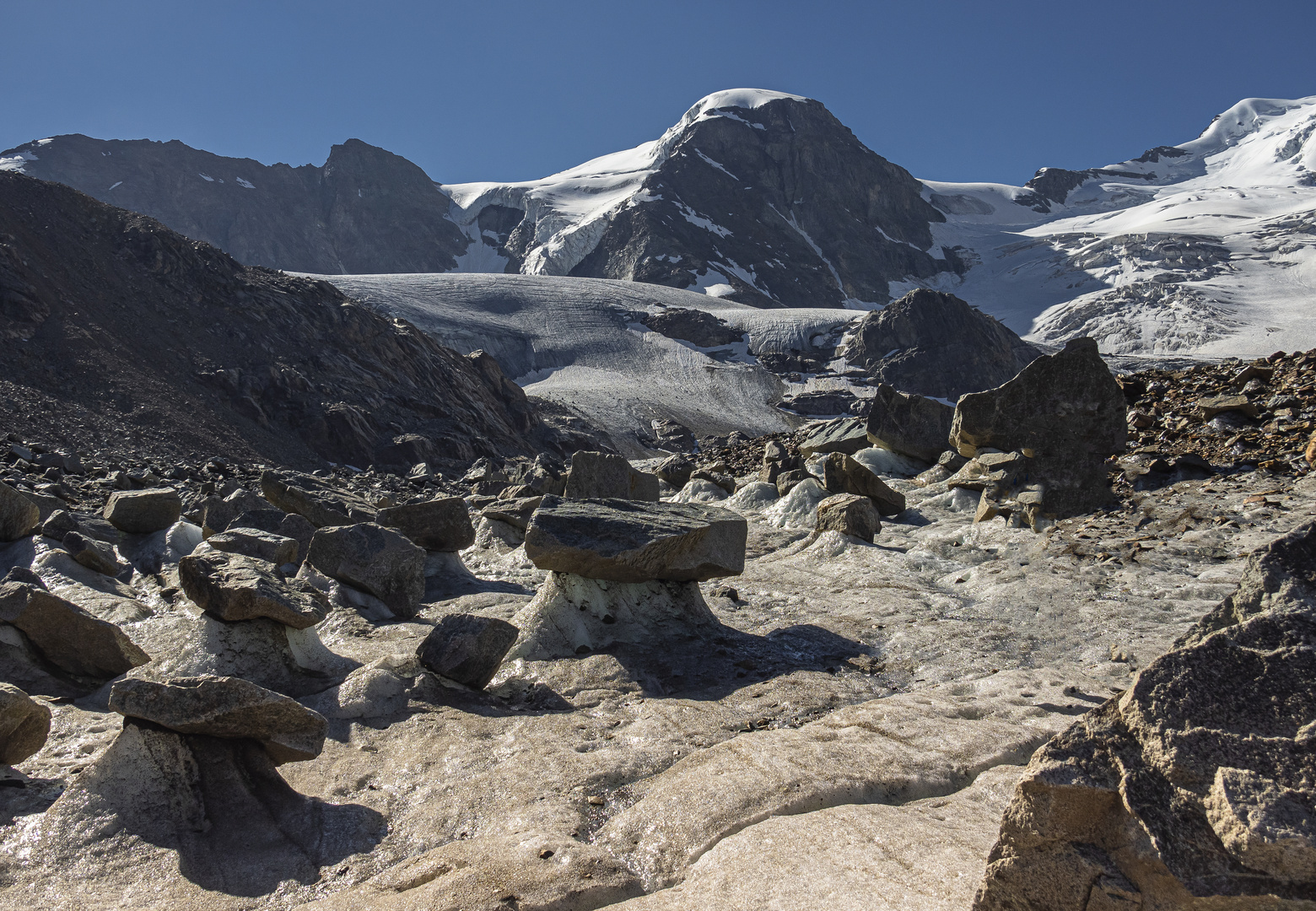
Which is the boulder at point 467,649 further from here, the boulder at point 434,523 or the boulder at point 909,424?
the boulder at point 909,424

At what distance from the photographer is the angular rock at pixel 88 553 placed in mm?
7941

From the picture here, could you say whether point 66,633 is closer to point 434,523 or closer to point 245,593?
point 245,593

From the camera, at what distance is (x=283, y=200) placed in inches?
5994

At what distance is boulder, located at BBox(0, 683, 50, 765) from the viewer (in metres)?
3.60

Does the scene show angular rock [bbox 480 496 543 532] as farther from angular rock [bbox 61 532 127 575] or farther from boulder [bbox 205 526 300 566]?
angular rock [bbox 61 532 127 575]

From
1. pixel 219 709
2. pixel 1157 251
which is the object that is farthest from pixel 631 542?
pixel 1157 251

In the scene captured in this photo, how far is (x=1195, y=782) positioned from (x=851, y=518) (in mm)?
6982

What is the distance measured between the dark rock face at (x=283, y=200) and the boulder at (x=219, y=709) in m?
142

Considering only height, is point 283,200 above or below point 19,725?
above

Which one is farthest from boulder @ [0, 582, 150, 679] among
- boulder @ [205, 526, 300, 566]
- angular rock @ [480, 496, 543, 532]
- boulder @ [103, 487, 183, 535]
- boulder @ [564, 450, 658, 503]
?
boulder @ [564, 450, 658, 503]

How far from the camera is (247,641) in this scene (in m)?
5.52

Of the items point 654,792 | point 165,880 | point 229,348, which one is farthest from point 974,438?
point 229,348

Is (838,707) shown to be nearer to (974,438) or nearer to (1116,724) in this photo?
(1116,724)

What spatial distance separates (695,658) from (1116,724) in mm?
3747
